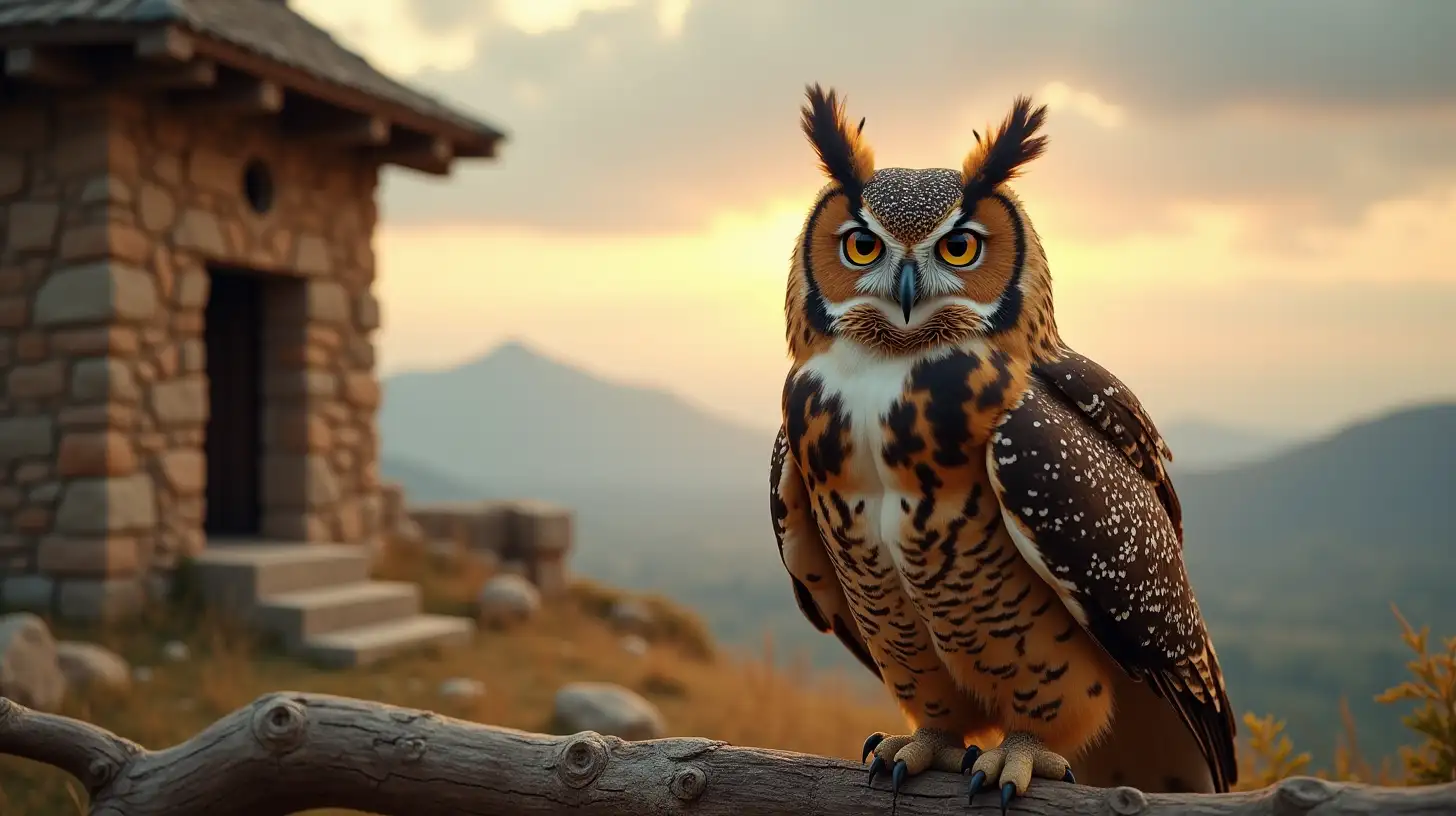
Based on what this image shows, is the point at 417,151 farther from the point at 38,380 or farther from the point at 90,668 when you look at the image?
the point at 90,668

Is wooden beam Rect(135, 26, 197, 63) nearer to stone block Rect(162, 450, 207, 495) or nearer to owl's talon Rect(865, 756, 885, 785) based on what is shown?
stone block Rect(162, 450, 207, 495)

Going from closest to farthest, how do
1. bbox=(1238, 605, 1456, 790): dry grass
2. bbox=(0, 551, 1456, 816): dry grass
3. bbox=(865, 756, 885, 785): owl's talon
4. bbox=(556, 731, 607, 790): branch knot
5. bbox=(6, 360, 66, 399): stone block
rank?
1. bbox=(865, 756, 885, 785): owl's talon
2. bbox=(556, 731, 607, 790): branch knot
3. bbox=(1238, 605, 1456, 790): dry grass
4. bbox=(0, 551, 1456, 816): dry grass
5. bbox=(6, 360, 66, 399): stone block

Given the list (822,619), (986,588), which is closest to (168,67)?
(822,619)

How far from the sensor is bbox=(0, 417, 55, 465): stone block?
659 centimetres

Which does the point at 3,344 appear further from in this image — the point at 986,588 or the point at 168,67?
the point at 986,588

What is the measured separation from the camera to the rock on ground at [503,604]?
26.6ft

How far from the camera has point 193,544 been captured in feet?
23.1

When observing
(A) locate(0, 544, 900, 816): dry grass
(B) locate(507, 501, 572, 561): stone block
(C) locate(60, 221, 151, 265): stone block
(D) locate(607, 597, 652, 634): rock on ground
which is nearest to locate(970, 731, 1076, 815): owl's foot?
(A) locate(0, 544, 900, 816): dry grass

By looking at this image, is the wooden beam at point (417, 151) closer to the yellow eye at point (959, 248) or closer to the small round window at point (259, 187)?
the small round window at point (259, 187)

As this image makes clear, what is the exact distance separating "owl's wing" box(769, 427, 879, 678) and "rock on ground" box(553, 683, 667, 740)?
3.43m

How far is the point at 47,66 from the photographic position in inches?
245

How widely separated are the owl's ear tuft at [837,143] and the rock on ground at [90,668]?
4.77 metres

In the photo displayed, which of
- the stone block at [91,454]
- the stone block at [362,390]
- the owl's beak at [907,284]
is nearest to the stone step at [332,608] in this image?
the stone block at [91,454]

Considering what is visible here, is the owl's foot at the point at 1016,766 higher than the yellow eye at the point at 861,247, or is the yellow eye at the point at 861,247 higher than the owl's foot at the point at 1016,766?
the yellow eye at the point at 861,247
